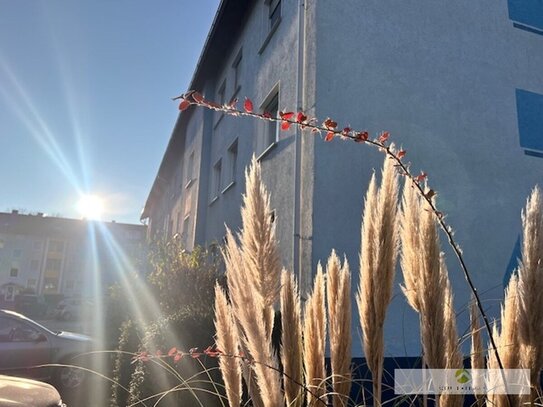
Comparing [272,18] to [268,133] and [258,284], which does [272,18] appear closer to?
[268,133]

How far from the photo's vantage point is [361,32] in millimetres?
6203

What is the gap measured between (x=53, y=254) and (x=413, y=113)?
52.7 m

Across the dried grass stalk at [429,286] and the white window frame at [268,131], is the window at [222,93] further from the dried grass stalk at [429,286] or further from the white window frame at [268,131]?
the dried grass stalk at [429,286]

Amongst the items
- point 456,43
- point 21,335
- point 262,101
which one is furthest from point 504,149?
point 21,335

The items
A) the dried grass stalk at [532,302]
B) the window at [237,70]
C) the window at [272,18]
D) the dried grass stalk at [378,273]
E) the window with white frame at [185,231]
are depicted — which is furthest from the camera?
the window with white frame at [185,231]

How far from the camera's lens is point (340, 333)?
159cm

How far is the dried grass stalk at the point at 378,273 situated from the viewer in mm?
1427

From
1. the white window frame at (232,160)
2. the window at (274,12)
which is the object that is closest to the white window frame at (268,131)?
the window at (274,12)

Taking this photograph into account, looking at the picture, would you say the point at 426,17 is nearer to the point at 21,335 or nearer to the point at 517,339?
the point at 517,339

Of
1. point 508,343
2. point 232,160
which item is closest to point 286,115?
point 508,343

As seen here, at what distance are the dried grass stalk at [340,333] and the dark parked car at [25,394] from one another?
2557 millimetres

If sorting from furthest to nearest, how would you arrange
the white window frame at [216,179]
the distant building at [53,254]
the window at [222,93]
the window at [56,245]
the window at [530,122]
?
the window at [56,245]
the distant building at [53,254]
the window at [222,93]
the white window frame at [216,179]
the window at [530,122]

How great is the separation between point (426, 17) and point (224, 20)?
5.19m

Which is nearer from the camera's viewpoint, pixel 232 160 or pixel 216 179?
pixel 232 160
